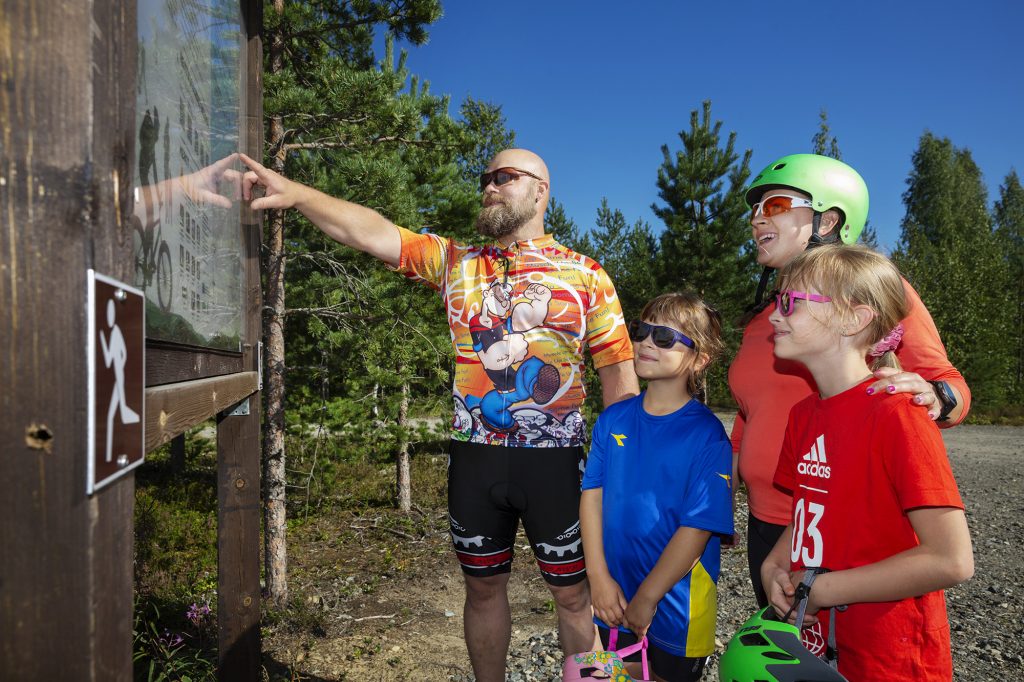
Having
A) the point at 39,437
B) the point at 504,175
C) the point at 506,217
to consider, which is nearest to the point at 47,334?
the point at 39,437

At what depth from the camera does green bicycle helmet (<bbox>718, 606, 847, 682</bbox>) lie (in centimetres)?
133

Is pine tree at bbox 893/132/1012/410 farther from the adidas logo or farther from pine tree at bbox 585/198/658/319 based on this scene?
the adidas logo

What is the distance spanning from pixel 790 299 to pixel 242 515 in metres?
2.34

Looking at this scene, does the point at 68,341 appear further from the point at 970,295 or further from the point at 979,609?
the point at 970,295

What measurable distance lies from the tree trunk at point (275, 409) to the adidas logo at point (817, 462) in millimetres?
4570

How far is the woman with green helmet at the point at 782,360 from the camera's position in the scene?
1919 mm

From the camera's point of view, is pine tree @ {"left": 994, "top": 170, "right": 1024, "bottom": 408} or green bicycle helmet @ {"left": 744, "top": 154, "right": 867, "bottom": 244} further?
pine tree @ {"left": 994, "top": 170, "right": 1024, "bottom": 408}

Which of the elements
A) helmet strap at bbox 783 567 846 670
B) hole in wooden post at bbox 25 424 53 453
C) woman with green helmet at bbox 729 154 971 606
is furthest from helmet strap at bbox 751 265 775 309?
hole in wooden post at bbox 25 424 53 453

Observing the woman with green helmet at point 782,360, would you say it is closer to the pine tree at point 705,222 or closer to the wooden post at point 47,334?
the wooden post at point 47,334

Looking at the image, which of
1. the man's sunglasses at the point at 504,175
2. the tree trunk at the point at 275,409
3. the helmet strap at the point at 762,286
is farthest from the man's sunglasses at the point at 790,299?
the tree trunk at the point at 275,409

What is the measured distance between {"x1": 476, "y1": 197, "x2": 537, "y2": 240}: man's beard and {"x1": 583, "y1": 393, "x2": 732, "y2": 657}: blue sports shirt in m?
0.98

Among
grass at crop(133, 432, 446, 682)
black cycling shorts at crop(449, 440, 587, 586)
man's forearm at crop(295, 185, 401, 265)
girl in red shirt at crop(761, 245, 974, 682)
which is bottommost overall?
grass at crop(133, 432, 446, 682)

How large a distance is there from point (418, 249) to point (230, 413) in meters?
1.06

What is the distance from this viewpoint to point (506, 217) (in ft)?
9.11
